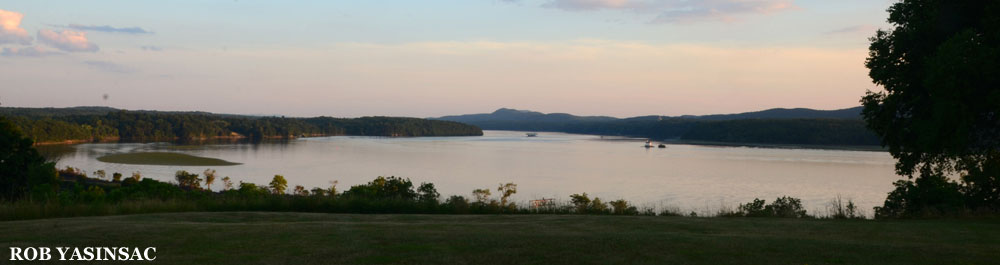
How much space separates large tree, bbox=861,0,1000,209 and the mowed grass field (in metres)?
3.30

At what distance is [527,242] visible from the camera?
791 cm

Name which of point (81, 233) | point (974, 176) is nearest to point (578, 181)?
point (974, 176)

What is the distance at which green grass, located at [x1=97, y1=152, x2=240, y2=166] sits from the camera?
80.1 meters

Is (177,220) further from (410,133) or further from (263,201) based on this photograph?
(410,133)

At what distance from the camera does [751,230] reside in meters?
9.88

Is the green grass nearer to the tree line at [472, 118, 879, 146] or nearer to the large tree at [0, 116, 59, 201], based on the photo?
the large tree at [0, 116, 59, 201]

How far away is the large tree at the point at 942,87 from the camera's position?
1234 centimetres

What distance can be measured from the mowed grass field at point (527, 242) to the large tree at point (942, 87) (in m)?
3.30

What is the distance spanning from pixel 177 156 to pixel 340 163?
26.1 metres

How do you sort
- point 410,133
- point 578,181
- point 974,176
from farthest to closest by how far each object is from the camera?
point 410,133
point 578,181
point 974,176

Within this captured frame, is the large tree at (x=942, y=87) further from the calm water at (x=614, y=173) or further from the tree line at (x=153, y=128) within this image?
the tree line at (x=153, y=128)

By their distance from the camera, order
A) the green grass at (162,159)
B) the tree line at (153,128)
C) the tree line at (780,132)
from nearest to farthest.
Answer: the green grass at (162,159) < the tree line at (780,132) < the tree line at (153,128)

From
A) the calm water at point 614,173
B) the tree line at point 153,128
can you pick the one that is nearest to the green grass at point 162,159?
the calm water at point 614,173

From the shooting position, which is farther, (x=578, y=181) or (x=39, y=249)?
(x=578, y=181)
